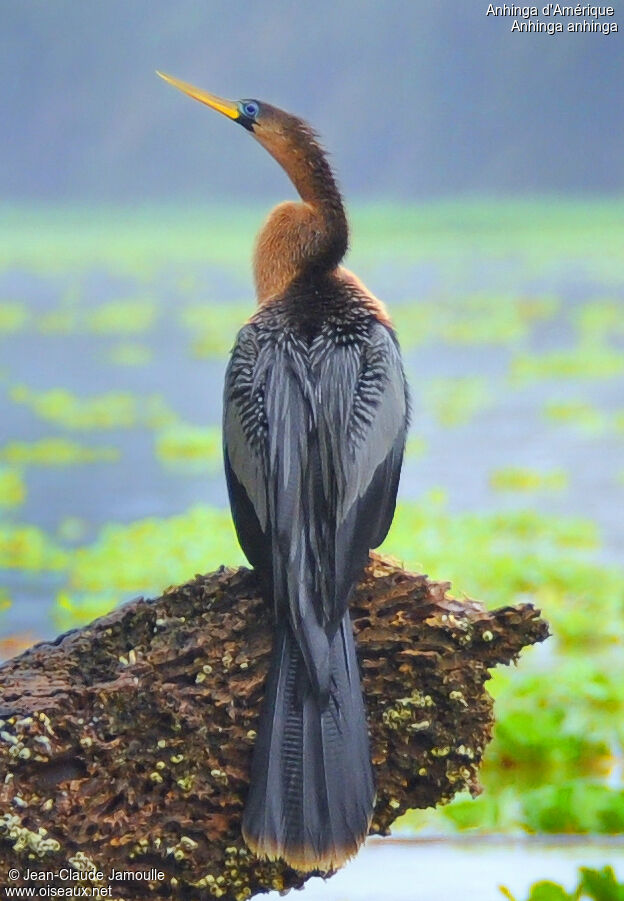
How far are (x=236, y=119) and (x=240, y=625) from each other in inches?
32.5

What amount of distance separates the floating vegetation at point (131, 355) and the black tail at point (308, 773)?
3.69 m

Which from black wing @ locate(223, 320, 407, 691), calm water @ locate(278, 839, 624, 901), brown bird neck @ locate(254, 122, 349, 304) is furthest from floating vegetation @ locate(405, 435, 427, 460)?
black wing @ locate(223, 320, 407, 691)

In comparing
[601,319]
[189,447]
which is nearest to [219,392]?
[189,447]

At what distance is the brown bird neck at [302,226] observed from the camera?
6.28 feet

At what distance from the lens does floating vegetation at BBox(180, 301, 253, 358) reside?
520 centimetres

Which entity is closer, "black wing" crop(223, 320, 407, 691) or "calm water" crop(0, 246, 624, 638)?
"black wing" crop(223, 320, 407, 691)

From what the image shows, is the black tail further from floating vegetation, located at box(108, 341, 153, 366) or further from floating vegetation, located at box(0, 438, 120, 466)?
floating vegetation, located at box(108, 341, 153, 366)

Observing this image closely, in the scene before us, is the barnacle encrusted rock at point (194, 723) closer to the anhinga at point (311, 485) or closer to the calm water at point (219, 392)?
the anhinga at point (311, 485)

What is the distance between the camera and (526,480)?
15.5 ft

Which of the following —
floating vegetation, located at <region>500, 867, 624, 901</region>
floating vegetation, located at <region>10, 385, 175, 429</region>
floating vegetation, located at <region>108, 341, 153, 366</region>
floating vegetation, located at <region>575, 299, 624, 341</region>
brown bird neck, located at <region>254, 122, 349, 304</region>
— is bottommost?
floating vegetation, located at <region>500, 867, 624, 901</region>

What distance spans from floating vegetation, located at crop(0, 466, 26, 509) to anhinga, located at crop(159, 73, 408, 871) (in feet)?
9.32

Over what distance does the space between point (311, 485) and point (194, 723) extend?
348 millimetres

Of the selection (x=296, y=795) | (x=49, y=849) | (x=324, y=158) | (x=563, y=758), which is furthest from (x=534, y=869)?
(x=324, y=158)

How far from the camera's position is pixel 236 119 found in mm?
2055
